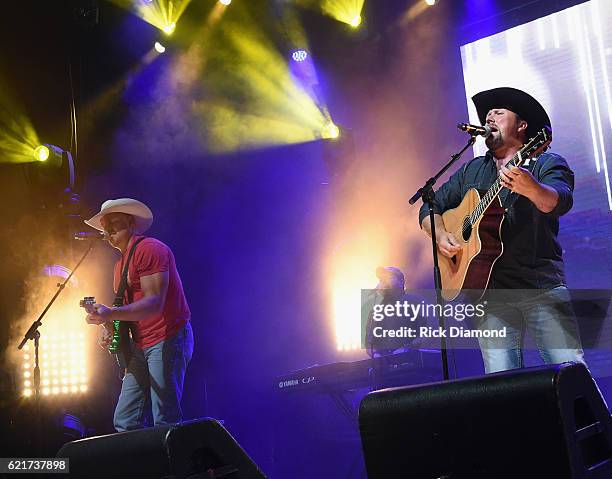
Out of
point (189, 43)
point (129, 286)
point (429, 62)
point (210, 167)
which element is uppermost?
point (189, 43)

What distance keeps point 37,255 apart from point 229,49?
301 cm

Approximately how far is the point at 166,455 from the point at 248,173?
550 centimetres

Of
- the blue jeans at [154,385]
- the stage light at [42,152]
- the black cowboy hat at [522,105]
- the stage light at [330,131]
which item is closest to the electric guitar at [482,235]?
the black cowboy hat at [522,105]

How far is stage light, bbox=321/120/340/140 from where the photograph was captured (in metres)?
7.53

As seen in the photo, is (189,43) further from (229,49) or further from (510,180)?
(510,180)

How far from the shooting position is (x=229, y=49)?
7.42m

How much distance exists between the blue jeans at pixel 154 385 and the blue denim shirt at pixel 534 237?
77.3 inches

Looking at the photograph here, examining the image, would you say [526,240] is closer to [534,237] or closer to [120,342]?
[534,237]

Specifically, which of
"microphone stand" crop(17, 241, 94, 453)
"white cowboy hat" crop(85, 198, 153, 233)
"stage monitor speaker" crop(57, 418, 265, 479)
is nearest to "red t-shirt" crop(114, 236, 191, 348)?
"white cowboy hat" crop(85, 198, 153, 233)

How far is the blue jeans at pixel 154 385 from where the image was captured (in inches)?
160

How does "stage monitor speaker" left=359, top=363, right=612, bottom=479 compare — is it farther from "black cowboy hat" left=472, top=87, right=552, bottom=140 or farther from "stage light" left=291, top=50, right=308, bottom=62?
"stage light" left=291, top=50, right=308, bottom=62

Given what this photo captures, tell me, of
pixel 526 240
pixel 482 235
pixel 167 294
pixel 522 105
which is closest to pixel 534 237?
pixel 526 240

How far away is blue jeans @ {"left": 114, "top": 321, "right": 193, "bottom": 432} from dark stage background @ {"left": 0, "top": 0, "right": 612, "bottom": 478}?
6.98 feet

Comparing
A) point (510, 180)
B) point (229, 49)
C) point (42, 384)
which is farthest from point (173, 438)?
point (229, 49)
